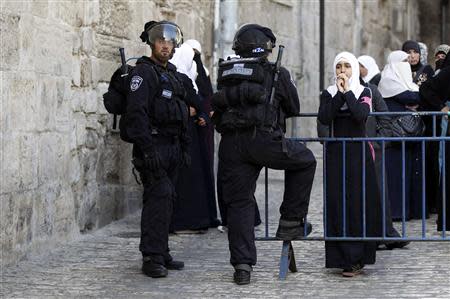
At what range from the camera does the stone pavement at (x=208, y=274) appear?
7.79 meters

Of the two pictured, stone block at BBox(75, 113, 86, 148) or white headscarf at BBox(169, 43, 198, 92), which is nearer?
stone block at BBox(75, 113, 86, 148)

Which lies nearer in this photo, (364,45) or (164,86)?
(164,86)

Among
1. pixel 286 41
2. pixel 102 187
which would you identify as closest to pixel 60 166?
pixel 102 187

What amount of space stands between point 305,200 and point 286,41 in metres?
9.08

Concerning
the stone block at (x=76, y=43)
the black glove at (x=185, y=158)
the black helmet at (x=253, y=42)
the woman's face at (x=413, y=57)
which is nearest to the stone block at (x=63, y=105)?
the stone block at (x=76, y=43)

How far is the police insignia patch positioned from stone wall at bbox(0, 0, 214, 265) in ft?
3.02

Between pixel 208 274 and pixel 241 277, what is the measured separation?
0.48 m

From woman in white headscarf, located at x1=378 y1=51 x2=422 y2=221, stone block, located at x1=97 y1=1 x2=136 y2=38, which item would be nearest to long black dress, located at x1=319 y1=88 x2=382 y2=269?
woman in white headscarf, located at x1=378 y1=51 x2=422 y2=221

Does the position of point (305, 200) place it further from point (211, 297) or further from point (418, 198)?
point (418, 198)

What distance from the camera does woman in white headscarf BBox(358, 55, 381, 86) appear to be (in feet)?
37.3

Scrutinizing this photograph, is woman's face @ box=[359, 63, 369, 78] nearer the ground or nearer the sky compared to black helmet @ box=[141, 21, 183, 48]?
nearer the ground

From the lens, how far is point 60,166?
9.75 m

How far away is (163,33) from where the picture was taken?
28.1 ft

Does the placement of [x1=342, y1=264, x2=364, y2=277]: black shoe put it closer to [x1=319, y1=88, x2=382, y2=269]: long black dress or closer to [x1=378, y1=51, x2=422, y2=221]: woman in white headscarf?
[x1=319, y1=88, x2=382, y2=269]: long black dress
